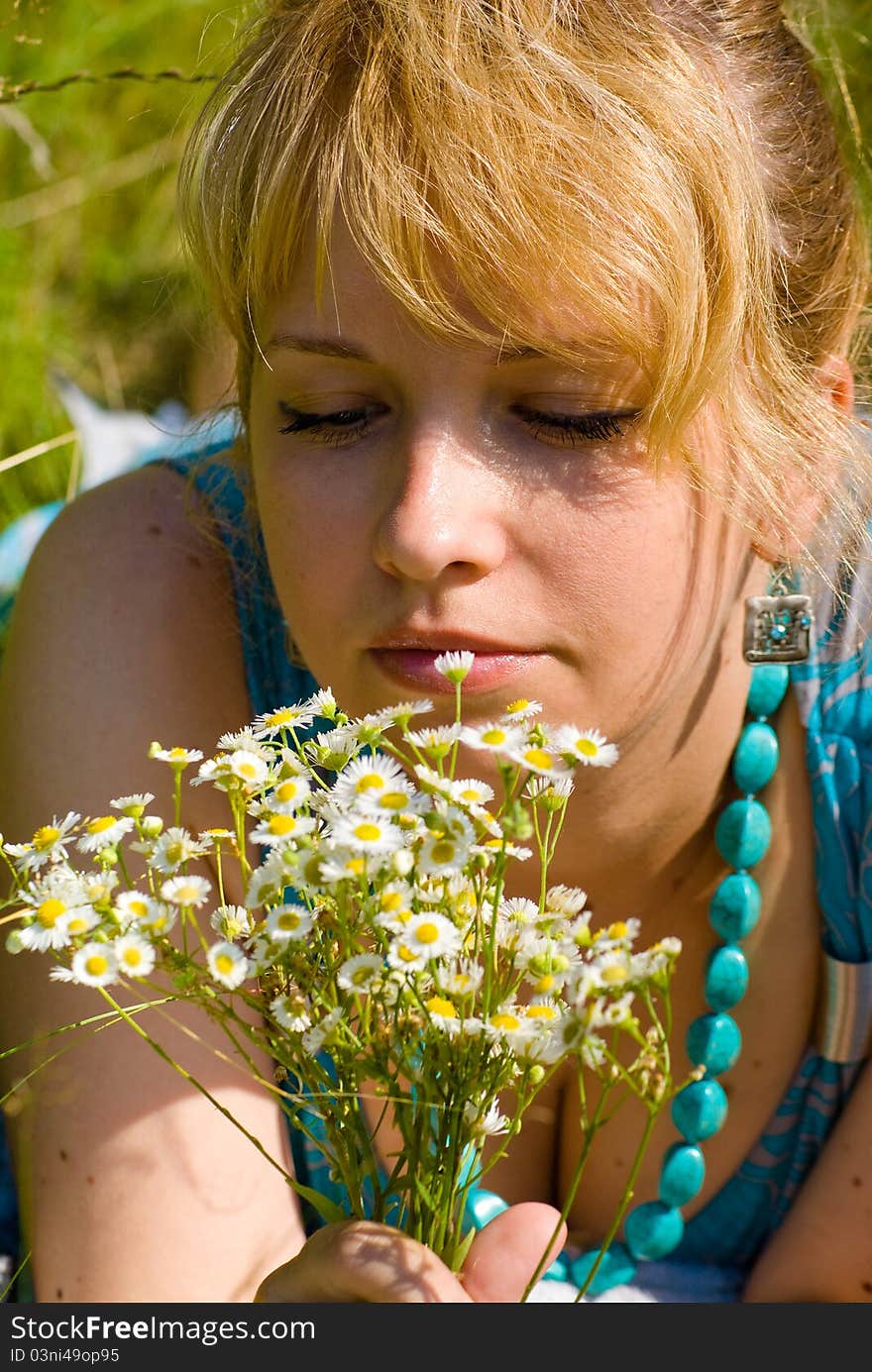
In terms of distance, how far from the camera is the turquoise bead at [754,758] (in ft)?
5.60

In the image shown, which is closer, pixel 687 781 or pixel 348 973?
pixel 348 973

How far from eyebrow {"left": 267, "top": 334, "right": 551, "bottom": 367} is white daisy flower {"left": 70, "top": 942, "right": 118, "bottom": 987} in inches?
26.9

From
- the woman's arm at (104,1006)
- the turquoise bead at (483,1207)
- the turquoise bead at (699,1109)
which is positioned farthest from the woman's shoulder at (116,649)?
the turquoise bead at (699,1109)

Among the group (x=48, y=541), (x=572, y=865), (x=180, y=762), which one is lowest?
(x=572, y=865)

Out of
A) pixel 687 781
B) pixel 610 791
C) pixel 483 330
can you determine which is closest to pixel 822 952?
pixel 687 781

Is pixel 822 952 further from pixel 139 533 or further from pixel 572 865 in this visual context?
pixel 139 533

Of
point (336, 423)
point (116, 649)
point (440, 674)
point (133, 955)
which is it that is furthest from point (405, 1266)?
point (116, 649)

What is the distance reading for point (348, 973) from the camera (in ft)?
2.78

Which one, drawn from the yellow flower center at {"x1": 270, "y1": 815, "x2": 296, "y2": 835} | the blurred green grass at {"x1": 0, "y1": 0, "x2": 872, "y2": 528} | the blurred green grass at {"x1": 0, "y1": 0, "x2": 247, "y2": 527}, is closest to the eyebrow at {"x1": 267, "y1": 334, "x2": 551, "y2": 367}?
the yellow flower center at {"x1": 270, "y1": 815, "x2": 296, "y2": 835}

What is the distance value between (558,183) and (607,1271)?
130cm

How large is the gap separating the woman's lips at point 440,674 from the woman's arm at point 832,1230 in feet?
2.56

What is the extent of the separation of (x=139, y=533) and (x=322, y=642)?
23.1 inches

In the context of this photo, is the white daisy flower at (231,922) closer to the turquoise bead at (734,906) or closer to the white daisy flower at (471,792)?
the white daisy flower at (471,792)

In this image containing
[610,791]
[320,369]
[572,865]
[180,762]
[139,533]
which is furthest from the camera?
[139,533]
